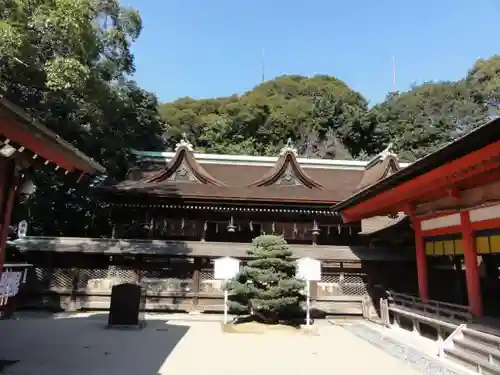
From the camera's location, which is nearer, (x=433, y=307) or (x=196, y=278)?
(x=433, y=307)

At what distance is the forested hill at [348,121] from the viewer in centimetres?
4594

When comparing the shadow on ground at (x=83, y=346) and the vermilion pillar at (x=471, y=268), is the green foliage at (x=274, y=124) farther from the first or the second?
the vermilion pillar at (x=471, y=268)

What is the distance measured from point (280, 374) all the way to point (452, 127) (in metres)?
47.4

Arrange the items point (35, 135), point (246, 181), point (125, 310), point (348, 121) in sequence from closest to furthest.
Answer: point (35, 135) → point (125, 310) → point (246, 181) → point (348, 121)

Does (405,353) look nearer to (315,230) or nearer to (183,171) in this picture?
(315,230)

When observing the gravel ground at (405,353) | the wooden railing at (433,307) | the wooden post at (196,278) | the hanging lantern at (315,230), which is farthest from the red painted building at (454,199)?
the wooden post at (196,278)

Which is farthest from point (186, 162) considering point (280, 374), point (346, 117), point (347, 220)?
point (346, 117)

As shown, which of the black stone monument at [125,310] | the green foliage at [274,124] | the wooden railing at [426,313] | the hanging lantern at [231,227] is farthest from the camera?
the green foliage at [274,124]

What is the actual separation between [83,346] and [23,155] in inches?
171

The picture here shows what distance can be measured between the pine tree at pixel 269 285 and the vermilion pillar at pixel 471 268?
14.3 ft

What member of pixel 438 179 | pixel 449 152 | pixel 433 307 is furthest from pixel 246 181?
pixel 449 152

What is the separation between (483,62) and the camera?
52844mm

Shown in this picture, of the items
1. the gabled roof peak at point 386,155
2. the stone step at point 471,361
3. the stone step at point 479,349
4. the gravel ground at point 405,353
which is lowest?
the gravel ground at point 405,353

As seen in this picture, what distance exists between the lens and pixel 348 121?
1850 inches
